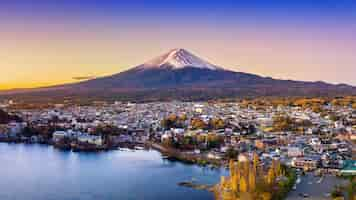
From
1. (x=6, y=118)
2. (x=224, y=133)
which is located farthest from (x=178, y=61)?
(x=224, y=133)

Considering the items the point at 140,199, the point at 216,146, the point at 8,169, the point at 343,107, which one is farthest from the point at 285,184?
the point at 343,107

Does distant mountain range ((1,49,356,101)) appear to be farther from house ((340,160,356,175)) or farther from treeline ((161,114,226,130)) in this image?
house ((340,160,356,175))

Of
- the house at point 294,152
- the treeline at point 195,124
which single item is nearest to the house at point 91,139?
the treeline at point 195,124

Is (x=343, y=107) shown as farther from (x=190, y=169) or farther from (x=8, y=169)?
(x=8, y=169)

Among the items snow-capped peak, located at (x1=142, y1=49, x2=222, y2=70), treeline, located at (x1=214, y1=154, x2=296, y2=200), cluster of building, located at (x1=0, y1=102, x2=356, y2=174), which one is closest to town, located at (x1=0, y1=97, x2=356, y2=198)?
cluster of building, located at (x1=0, y1=102, x2=356, y2=174)

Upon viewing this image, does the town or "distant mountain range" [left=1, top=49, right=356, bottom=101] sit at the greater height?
"distant mountain range" [left=1, top=49, right=356, bottom=101]

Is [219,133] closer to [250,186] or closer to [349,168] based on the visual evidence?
[349,168]
